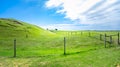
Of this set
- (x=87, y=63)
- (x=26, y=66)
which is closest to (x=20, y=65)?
(x=26, y=66)

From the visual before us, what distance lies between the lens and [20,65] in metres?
18.8

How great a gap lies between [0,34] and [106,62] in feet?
214

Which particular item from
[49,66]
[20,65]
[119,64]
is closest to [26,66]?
[20,65]

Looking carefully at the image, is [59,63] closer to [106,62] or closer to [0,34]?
[106,62]

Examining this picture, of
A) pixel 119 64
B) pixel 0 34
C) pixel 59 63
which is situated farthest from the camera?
pixel 0 34

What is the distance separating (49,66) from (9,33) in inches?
2547

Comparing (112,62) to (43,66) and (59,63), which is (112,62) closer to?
(59,63)

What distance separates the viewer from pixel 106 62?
1794 cm

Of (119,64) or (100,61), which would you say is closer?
(119,64)

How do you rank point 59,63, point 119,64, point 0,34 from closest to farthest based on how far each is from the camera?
point 119,64 → point 59,63 → point 0,34

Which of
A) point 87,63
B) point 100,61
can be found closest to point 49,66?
point 87,63

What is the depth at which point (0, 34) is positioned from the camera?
76062mm

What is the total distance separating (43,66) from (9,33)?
64.3 meters

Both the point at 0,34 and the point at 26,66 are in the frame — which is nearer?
the point at 26,66
